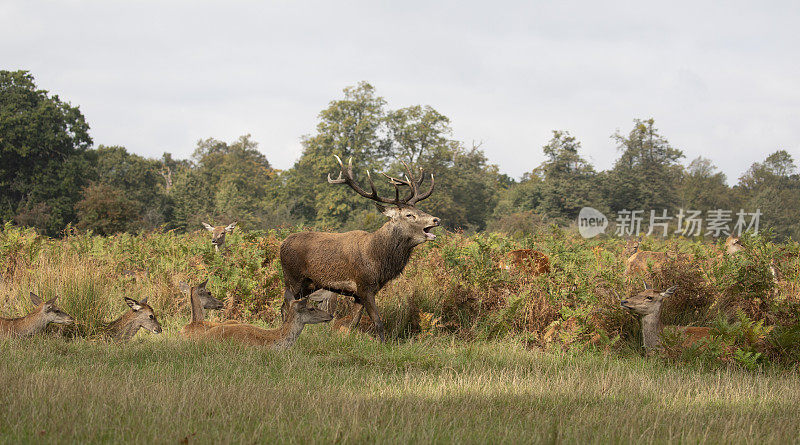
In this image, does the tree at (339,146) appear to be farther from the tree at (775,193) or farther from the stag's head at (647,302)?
the stag's head at (647,302)

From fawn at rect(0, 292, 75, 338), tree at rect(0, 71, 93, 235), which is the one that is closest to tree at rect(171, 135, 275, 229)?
tree at rect(0, 71, 93, 235)

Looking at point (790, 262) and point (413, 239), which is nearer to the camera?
point (413, 239)

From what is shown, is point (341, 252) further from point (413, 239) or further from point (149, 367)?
point (149, 367)

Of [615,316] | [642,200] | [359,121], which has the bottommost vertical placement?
[615,316]

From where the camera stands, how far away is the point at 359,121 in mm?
58719

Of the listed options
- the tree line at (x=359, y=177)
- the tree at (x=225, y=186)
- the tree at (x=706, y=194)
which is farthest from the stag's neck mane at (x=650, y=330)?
the tree at (x=706, y=194)

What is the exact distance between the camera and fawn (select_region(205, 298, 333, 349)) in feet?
24.6

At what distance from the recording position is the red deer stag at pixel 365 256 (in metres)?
8.31

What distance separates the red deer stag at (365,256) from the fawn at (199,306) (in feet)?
3.87

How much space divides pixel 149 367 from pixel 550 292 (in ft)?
16.7

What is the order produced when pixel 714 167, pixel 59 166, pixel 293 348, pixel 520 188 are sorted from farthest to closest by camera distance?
pixel 714 167, pixel 520 188, pixel 59 166, pixel 293 348

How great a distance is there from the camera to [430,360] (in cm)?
691

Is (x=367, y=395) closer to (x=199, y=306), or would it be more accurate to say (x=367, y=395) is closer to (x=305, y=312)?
(x=305, y=312)

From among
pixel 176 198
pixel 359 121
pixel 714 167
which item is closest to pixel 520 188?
pixel 359 121
